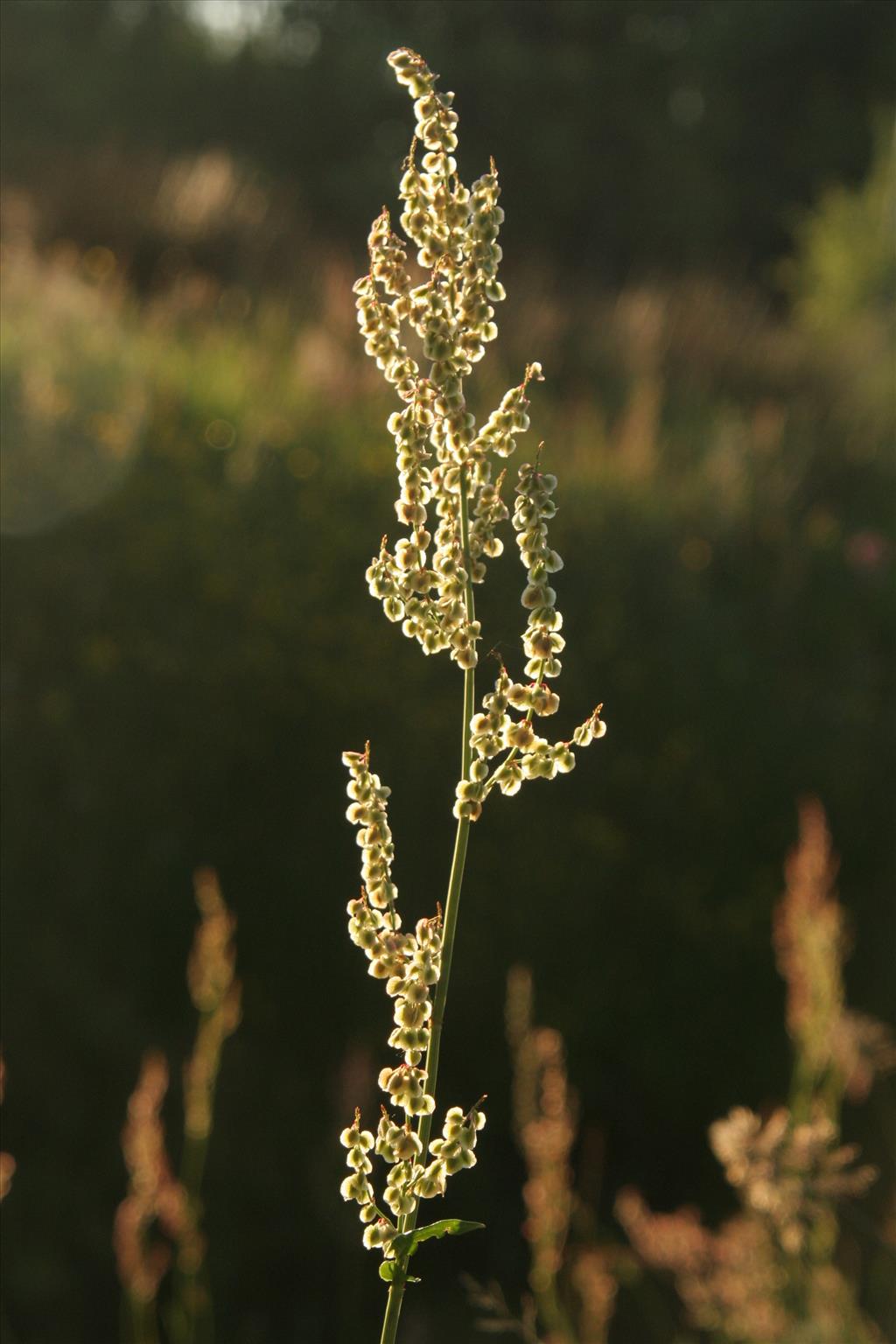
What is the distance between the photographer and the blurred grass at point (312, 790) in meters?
5.07

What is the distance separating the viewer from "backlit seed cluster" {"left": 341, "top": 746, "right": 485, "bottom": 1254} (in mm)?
1095

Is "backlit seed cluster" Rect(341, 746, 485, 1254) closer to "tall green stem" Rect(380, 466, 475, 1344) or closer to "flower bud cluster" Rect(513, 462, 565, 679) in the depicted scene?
"tall green stem" Rect(380, 466, 475, 1344)

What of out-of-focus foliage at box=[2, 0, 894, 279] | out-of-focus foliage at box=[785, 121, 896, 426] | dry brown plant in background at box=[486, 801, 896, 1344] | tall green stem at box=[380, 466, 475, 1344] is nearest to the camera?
tall green stem at box=[380, 466, 475, 1344]

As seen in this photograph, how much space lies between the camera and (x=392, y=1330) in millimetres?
1094

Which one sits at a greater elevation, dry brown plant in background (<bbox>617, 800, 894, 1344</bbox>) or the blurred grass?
the blurred grass

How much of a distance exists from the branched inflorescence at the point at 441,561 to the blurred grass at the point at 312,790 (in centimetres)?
278

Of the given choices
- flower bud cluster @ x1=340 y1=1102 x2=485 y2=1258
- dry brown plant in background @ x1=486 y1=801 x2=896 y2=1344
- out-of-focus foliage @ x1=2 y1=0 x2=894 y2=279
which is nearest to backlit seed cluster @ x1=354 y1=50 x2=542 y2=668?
flower bud cluster @ x1=340 y1=1102 x2=485 y2=1258

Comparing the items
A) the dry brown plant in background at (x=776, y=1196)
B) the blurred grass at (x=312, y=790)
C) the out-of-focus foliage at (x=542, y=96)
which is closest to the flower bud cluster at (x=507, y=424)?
the dry brown plant in background at (x=776, y=1196)

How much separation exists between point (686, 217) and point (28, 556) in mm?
27091

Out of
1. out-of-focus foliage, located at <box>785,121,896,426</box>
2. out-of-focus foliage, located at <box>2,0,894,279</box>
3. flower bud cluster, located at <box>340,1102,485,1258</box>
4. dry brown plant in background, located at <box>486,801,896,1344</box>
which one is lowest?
flower bud cluster, located at <box>340,1102,485,1258</box>

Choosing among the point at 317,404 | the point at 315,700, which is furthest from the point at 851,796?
the point at 317,404

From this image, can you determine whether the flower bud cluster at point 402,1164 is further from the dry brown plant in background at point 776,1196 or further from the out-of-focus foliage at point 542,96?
the out-of-focus foliage at point 542,96

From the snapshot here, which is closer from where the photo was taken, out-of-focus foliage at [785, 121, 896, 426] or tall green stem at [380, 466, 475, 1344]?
tall green stem at [380, 466, 475, 1344]

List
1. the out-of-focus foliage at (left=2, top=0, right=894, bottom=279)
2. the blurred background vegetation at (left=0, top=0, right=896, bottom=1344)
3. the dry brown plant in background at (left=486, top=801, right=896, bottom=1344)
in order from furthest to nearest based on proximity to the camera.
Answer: the out-of-focus foliage at (left=2, top=0, right=894, bottom=279) < the blurred background vegetation at (left=0, top=0, right=896, bottom=1344) < the dry brown plant in background at (left=486, top=801, right=896, bottom=1344)
